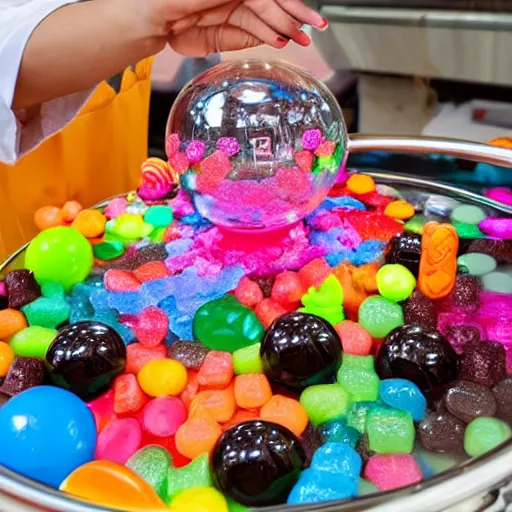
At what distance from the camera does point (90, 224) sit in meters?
0.76

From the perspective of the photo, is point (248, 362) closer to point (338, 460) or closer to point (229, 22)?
point (338, 460)

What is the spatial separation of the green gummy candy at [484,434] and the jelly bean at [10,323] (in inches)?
14.5

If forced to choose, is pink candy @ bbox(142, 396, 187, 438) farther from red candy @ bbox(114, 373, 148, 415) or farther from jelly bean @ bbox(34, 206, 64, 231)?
jelly bean @ bbox(34, 206, 64, 231)

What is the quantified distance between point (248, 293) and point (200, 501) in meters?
0.24

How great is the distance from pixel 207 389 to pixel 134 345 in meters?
0.08

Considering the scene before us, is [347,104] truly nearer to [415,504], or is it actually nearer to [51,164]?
[51,164]

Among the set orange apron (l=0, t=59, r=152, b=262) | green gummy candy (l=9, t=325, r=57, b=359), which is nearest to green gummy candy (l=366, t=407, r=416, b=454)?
green gummy candy (l=9, t=325, r=57, b=359)

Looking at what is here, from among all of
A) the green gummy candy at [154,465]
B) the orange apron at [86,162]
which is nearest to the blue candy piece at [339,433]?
the green gummy candy at [154,465]

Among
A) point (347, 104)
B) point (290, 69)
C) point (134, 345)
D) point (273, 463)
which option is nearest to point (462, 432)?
point (273, 463)

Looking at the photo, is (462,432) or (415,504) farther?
(462,432)

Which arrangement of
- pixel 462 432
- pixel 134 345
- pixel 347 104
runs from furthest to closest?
pixel 347 104, pixel 134 345, pixel 462 432

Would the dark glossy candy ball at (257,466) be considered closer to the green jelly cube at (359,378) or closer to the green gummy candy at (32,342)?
the green jelly cube at (359,378)

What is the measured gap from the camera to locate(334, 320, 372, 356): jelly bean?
1.81ft

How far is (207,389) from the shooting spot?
53 cm
